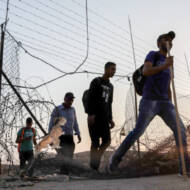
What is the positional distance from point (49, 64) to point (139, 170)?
1.93 meters

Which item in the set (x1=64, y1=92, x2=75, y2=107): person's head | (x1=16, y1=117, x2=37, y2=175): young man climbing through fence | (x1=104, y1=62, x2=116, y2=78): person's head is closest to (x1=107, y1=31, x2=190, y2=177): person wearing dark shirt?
(x1=104, y1=62, x2=116, y2=78): person's head

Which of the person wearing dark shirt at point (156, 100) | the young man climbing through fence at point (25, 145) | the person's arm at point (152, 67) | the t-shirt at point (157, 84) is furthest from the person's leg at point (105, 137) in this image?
the young man climbing through fence at point (25, 145)

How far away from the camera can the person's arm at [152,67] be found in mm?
2824

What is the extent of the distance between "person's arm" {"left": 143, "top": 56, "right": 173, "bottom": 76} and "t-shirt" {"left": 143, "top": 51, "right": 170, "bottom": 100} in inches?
2.7

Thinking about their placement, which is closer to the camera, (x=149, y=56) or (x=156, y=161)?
(x=149, y=56)

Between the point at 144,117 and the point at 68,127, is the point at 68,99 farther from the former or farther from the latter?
the point at 144,117

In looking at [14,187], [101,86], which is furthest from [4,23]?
[14,187]

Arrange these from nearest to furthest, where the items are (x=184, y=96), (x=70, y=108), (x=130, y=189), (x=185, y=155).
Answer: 1. (x=130, y=189)
2. (x=185, y=155)
3. (x=70, y=108)
4. (x=184, y=96)

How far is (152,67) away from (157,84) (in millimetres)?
229

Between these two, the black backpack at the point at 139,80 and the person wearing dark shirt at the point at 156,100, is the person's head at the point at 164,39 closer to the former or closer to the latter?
the person wearing dark shirt at the point at 156,100

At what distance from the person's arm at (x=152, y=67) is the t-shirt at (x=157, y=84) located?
0.22 feet

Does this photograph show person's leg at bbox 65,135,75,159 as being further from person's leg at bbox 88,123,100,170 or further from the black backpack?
the black backpack

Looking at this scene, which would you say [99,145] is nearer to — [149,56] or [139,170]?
[139,170]

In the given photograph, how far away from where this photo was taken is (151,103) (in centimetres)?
304
